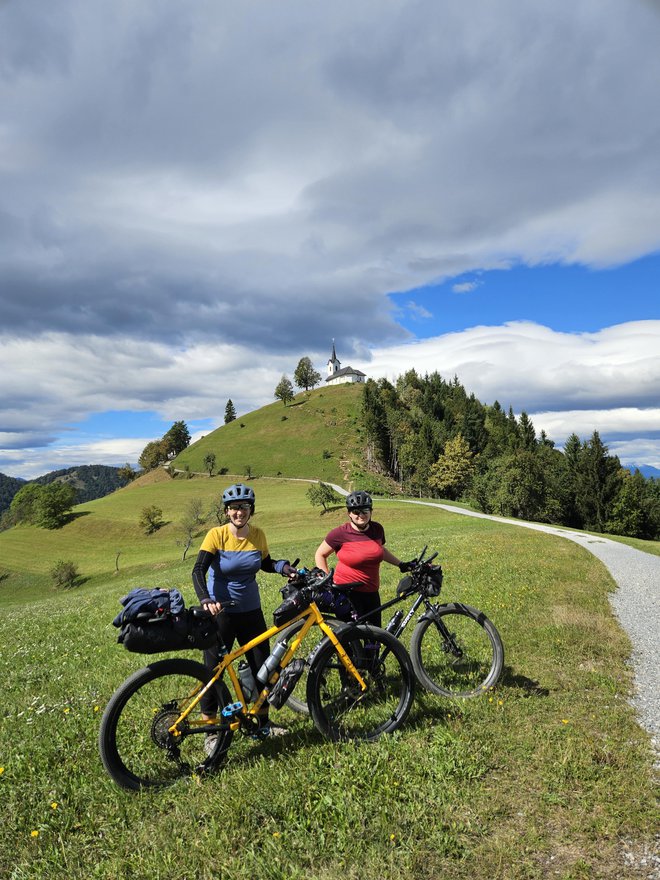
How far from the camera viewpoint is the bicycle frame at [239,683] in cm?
504

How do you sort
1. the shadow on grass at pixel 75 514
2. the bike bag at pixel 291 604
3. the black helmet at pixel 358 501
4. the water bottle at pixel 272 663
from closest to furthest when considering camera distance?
the water bottle at pixel 272 663 → the bike bag at pixel 291 604 → the black helmet at pixel 358 501 → the shadow on grass at pixel 75 514

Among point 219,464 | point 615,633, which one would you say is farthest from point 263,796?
point 219,464

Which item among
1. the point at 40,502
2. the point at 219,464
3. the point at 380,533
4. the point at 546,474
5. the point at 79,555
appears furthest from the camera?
the point at 219,464

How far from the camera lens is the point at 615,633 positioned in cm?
959

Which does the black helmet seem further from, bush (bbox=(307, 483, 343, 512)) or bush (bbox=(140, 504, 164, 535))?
bush (bbox=(140, 504, 164, 535))

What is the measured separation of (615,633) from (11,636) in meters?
14.5

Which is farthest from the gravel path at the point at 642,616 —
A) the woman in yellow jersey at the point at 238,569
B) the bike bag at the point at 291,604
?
the woman in yellow jersey at the point at 238,569

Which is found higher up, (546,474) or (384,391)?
(384,391)

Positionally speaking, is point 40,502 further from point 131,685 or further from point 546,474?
point 131,685

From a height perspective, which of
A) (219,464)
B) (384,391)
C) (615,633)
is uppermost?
(384,391)

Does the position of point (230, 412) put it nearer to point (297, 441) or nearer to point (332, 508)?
→ point (297, 441)

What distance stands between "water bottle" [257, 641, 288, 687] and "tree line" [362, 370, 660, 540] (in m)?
66.6

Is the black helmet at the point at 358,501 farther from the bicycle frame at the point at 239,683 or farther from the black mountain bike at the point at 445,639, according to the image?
the bicycle frame at the point at 239,683

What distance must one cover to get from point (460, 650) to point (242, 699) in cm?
330
